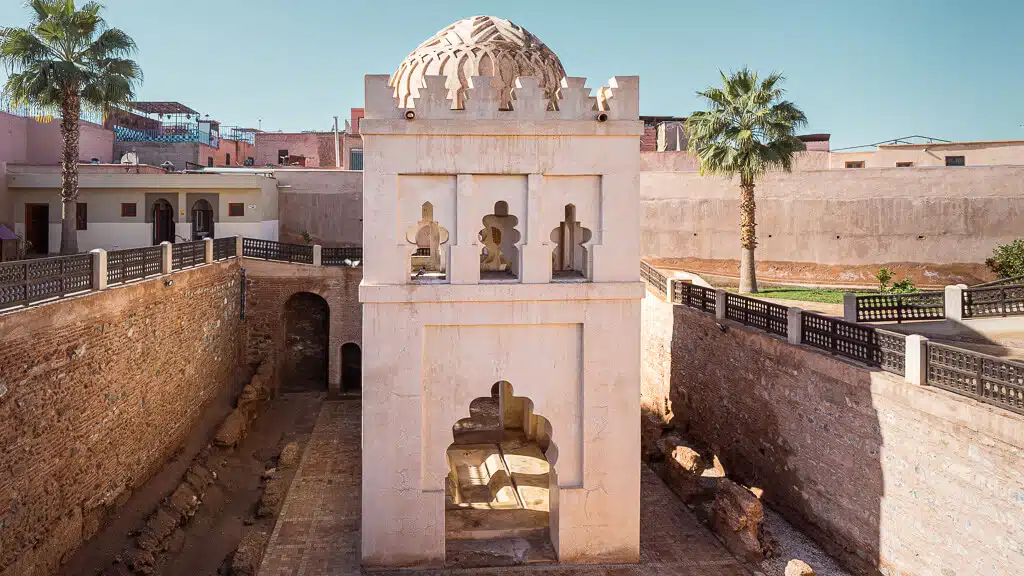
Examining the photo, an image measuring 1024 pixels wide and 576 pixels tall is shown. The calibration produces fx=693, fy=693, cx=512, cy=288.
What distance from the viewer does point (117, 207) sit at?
2417 centimetres

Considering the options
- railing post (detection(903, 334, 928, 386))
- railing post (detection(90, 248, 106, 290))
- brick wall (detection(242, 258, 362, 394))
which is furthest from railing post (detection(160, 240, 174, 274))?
railing post (detection(903, 334, 928, 386))

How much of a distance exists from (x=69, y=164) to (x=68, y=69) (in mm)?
2581

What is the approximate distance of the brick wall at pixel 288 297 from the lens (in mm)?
20531

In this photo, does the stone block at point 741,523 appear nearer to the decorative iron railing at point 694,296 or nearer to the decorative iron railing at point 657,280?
the decorative iron railing at point 694,296

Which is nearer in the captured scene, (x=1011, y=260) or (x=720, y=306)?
(x=720, y=306)

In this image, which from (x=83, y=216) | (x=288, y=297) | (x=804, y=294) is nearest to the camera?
(x=288, y=297)

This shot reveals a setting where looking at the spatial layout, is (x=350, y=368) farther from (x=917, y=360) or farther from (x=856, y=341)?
(x=917, y=360)

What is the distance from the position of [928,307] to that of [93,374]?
15.3m

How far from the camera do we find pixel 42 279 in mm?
9695

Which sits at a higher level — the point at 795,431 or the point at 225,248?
the point at 225,248

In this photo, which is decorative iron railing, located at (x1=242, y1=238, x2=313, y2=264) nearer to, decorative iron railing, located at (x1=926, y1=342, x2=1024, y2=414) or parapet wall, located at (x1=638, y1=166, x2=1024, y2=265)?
parapet wall, located at (x1=638, y1=166, x2=1024, y2=265)

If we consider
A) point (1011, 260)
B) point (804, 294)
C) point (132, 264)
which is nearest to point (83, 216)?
point (132, 264)

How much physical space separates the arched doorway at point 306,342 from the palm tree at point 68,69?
626cm

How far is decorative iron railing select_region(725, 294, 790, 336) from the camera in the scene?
1278 cm
